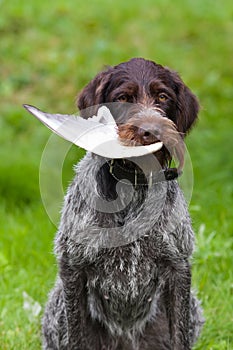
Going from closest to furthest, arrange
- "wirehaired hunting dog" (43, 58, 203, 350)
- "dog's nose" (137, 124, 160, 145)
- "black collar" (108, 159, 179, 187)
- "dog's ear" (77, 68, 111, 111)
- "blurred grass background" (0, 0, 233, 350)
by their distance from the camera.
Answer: "dog's nose" (137, 124, 160, 145)
"black collar" (108, 159, 179, 187)
"wirehaired hunting dog" (43, 58, 203, 350)
"dog's ear" (77, 68, 111, 111)
"blurred grass background" (0, 0, 233, 350)

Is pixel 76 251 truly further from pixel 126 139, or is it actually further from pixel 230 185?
pixel 230 185

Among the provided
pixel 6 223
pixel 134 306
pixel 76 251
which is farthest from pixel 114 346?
pixel 6 223

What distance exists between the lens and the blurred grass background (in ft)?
21.4

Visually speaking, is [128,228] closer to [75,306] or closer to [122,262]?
[122,262]

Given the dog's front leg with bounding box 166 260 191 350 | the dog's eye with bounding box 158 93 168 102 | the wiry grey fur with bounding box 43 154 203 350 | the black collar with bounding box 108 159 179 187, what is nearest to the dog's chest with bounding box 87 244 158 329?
the wiry grey fur with bounding box 43 154 203 350

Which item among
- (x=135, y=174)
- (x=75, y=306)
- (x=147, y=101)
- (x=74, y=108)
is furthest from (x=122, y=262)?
(x=74, y=108)

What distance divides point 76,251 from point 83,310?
431 millimetres

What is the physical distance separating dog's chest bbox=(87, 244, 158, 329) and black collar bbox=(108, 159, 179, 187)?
40cm

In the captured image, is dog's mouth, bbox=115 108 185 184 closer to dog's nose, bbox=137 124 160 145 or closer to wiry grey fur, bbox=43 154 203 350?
dog's nose, bbox=137 124 160 145

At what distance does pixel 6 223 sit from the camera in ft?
26.2

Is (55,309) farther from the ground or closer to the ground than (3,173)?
farther from the ground

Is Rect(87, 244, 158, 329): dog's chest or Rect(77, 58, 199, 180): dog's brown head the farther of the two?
Rect(87, 244, 158, 329): dog's chest

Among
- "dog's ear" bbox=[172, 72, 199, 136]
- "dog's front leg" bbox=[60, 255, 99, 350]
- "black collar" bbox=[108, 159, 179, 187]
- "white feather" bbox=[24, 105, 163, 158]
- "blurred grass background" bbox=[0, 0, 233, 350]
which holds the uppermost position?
"white feather" bbox=[24, 105, 163, 158]

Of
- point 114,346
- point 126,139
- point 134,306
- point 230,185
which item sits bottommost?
point 230,185
